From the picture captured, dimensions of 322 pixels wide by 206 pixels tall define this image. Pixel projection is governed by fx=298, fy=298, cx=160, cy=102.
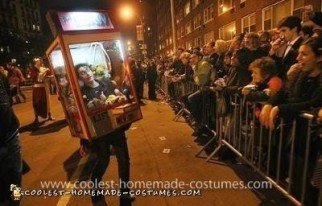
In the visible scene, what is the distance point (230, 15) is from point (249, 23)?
147 inches

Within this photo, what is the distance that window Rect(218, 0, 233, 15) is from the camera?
24425mm

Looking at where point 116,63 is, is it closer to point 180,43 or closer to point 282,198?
point 282,198

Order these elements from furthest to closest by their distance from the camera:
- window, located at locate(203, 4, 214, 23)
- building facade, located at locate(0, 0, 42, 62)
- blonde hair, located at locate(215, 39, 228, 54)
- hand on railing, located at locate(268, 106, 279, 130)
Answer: building facade, located at locate(0, 0, 42, 62) < window, located at locate(203, 4, 214, 23) < blonde hair, located at locate(215, 39, 228, 54) < hand on railing, located at locate(268, 106, 279, 130)

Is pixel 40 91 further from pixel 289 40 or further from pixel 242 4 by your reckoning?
pixel 242 4

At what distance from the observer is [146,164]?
564 centimetres

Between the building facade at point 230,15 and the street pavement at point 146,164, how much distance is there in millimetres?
8994

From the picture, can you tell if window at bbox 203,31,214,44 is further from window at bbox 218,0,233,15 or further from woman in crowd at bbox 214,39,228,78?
woman in crowd at bbox 214,39,228,78

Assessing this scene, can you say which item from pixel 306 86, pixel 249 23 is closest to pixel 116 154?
pixel 306 86

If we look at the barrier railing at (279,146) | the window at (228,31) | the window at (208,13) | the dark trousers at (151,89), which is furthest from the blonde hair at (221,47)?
the window at (208,13)

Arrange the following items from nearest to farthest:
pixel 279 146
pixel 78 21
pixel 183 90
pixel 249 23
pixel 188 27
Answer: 1. pixel 279 146
2. pixel 78 21
3. pixel 183 90
4. pixel 249 23
5. pixel 188 27

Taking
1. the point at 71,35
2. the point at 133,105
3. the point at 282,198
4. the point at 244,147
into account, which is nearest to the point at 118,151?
the point at 133,105

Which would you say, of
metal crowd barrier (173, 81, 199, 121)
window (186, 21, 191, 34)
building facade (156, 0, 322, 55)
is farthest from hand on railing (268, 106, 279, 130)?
window (186, 21, 191, 34)

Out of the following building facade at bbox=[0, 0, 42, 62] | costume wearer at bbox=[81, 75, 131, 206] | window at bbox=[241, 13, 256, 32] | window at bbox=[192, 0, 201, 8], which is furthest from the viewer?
building facade at bbox=[0, 0, 42, 62]

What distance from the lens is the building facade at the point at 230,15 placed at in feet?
52.9
